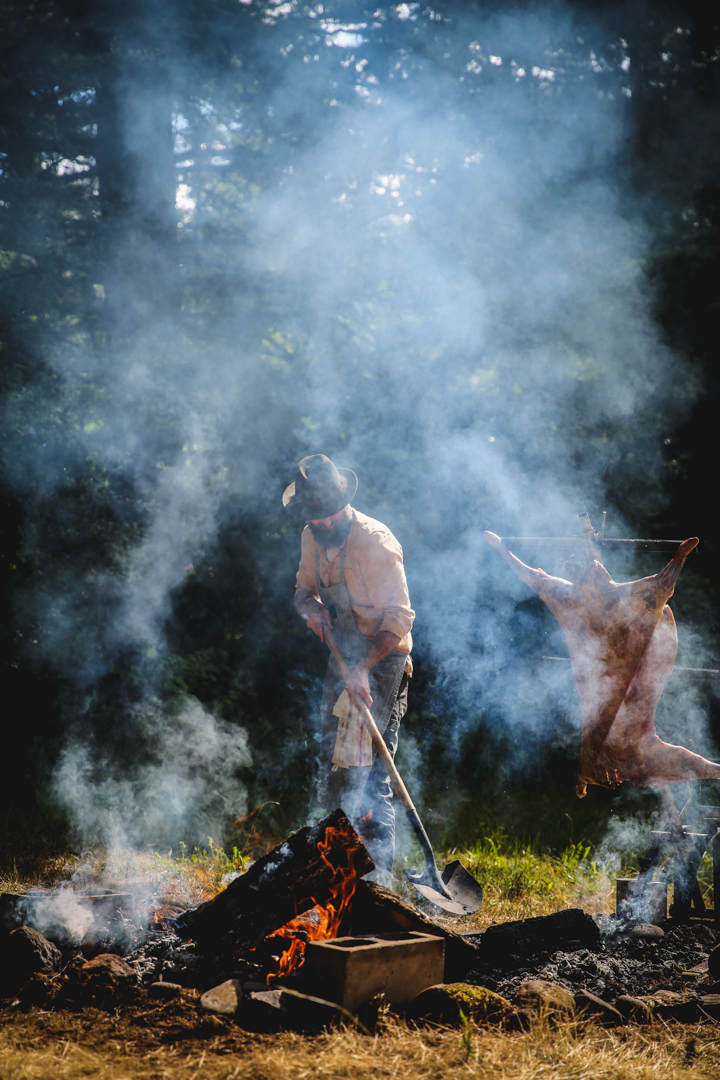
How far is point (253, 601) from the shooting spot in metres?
7.74

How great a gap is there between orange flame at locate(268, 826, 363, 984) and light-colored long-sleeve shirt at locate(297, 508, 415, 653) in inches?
49.9

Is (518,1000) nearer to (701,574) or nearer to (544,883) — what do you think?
(544,883)

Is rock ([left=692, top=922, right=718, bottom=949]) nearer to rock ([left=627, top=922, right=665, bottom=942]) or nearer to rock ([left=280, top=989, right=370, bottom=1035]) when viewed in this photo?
rock ([left=627, top=922, right=665, bottom=942])

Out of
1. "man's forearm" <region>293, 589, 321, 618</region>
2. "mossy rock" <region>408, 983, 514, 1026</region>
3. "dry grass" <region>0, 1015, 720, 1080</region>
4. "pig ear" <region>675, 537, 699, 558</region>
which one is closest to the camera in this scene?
"dry grass" <region>0, 1015, 720, 1080</region>

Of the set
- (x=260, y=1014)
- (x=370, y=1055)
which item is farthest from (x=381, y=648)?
(x=370, y=1055)

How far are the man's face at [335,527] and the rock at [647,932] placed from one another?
266 centimetres

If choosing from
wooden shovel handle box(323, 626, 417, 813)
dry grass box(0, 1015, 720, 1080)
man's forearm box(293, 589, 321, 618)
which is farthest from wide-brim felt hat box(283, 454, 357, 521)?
dry grass box(0, 1015, 720, 1080)

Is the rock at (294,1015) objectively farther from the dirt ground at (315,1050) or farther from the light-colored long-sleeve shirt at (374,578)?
the light-colored long-sleeve shirt at (374,578)

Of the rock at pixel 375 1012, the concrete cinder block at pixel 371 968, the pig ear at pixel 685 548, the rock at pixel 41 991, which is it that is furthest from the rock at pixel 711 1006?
the rock at pixel 41 991

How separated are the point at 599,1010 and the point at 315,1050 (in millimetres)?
1183

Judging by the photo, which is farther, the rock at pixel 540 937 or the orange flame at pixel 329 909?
the rock at pixel 540 937

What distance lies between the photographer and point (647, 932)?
3852 mm

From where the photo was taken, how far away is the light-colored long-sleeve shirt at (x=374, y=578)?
14.1 ft

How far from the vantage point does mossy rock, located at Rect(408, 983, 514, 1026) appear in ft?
9.32
